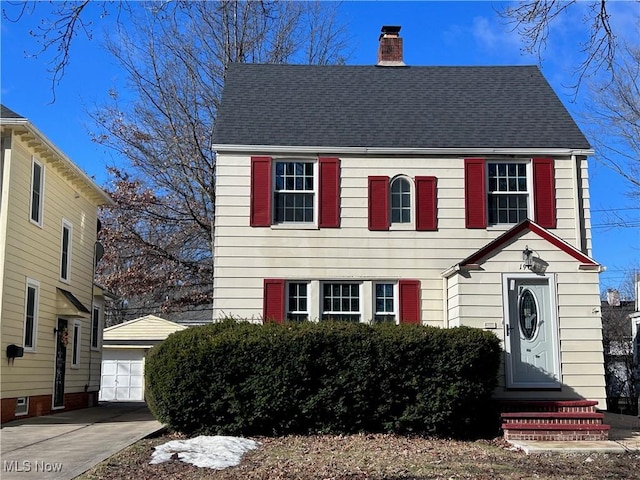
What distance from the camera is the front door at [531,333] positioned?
13.1 meters

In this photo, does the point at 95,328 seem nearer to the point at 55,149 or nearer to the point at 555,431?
the point at 55,149

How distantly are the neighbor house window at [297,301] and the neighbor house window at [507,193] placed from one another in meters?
4.11

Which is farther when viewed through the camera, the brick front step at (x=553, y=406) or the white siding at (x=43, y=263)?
the white siding at (x=43, y=263)

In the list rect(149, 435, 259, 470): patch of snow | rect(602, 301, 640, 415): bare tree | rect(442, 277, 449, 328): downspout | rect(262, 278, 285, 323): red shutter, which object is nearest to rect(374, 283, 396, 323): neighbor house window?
rect(442, 277, 449, 328): downspout

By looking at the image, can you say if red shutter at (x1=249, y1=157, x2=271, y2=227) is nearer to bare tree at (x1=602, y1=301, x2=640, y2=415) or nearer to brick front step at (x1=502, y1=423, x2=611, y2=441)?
brick front step at (x1=502, y1=423, x2=611, y2=441)

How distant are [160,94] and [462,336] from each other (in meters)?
15.5

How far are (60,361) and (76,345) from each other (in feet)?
4.35

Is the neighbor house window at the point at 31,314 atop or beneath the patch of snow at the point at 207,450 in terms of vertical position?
atop

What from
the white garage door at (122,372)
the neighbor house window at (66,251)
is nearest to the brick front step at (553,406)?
the neighbor house window at (66,251)

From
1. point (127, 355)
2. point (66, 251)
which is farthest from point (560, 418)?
point (127, 355)

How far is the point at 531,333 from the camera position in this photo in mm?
13273

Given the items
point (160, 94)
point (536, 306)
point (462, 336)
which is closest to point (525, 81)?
point (536, 306)

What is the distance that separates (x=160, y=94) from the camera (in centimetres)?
2380

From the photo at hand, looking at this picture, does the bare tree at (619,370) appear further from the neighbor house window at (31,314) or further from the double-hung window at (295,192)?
the neighbor house window at (31,314)
